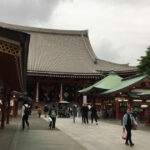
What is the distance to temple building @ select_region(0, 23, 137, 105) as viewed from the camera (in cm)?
3400

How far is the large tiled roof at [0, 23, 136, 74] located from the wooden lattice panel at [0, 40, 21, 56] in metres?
28.7

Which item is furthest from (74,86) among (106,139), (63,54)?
(106,139)

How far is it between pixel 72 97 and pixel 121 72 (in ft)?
30.4

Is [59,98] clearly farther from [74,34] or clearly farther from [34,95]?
[74,34]

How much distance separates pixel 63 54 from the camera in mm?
41594

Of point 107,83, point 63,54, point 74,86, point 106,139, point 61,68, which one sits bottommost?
point 106,139

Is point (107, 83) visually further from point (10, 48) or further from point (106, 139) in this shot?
point (10, 48)

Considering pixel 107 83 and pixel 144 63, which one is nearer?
pixel 107 83

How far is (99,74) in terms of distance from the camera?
33.5 metres

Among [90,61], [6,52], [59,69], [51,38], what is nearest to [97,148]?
[6,52]

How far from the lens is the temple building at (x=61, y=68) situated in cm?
3400

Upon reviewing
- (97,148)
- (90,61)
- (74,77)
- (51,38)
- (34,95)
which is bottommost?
(97,148)

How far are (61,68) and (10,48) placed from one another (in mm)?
31563

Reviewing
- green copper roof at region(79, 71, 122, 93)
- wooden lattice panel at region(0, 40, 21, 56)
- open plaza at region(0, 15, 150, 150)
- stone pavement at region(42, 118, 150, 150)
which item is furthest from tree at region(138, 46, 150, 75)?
wooden lattice panel at region(0, 40, 21, 56)
